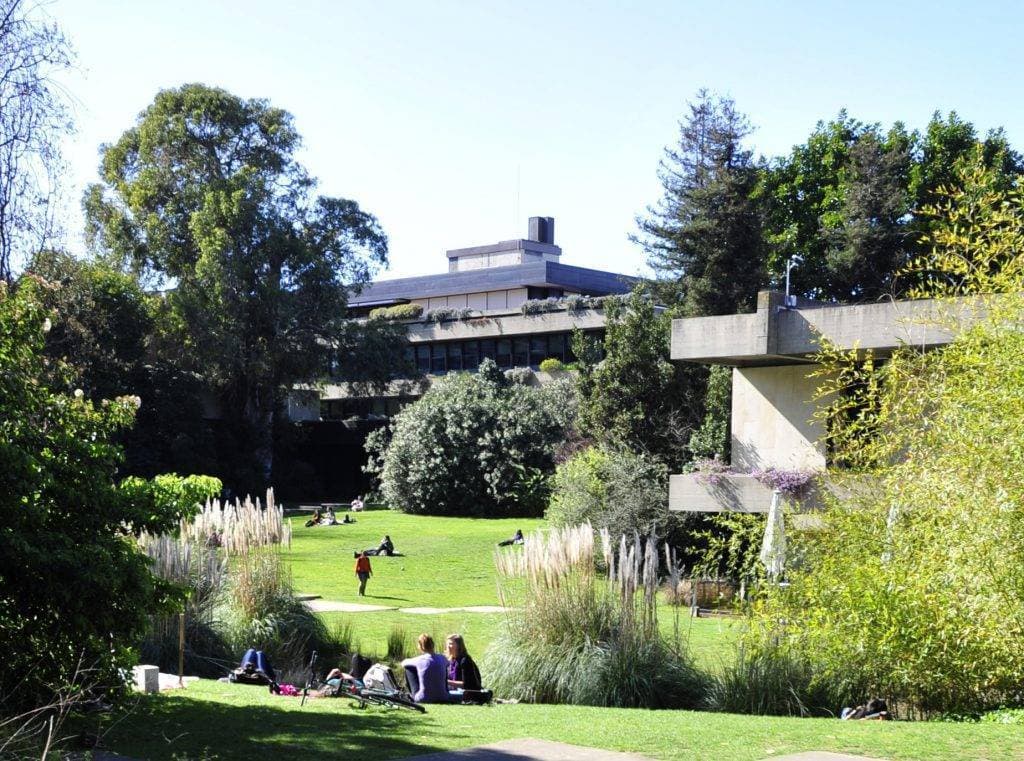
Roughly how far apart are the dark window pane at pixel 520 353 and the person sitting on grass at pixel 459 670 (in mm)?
46046

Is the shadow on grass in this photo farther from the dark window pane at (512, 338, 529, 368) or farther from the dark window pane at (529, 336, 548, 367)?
the dark window pane at (512, 338, 529, 368)

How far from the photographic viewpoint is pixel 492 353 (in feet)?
201

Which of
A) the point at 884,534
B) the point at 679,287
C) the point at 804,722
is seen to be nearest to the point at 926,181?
the point at 679,287

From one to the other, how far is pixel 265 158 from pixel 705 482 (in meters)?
31.4

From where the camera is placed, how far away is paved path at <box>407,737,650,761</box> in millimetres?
9117

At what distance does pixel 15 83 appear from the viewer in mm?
12281

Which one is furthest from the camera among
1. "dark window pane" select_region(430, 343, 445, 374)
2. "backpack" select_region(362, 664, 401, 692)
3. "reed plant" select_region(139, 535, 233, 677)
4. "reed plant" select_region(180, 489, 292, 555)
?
"dark window pane" select_region(430, 343, 445, 374)

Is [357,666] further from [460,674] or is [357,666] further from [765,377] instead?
[765,377]

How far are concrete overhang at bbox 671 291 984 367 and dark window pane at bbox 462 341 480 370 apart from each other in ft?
116

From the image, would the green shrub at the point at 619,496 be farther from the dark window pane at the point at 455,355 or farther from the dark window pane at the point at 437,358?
the dark window pane at the point at 437,358

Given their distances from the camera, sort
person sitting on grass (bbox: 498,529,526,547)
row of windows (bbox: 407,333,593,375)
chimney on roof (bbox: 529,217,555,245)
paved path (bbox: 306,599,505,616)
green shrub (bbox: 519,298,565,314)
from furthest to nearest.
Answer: chimney on roof (bbox: 529,217,555,245), row of windows (bbox: 407,333,593,375), green shrub (bbox: 519,298,565,314), person sitting on grass (bbox: 498,529,526,547), paved path (bbox: 306,599,505,616)

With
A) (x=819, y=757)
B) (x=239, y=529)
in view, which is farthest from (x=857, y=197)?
(x=819, y=757)

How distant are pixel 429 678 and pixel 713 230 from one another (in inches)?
1154

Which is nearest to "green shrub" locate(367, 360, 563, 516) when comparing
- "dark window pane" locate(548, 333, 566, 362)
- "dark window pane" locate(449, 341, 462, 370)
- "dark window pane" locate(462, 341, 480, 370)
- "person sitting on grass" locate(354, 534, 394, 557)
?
"dark window pane" locate(548, 333, 566, 362)
